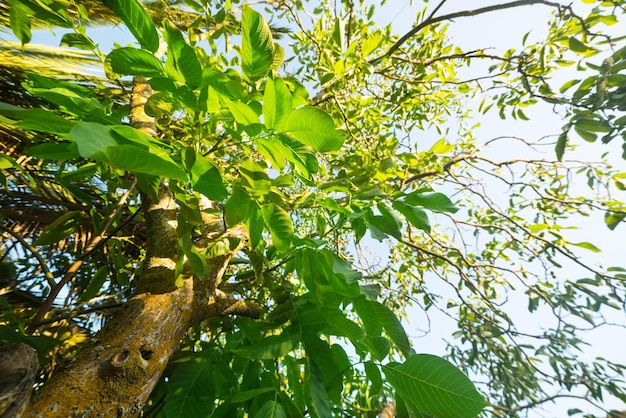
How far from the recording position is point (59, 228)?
141cm

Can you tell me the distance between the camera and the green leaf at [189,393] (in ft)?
2.54

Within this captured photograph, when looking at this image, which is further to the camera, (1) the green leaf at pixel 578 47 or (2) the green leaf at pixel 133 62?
(1) the green leaf at pixel 578 47

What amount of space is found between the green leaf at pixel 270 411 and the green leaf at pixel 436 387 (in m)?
0.27

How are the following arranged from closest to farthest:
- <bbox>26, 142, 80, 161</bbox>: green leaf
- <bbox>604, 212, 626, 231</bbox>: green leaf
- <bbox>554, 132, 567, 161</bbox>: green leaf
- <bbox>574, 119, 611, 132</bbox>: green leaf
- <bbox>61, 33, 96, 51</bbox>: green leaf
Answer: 1. <bbox>26, 142, 80, 161</bbox>: green leaf
2. <bbox>61, 33, 96, 51</bbox>: green leaf
3. <bbox>574, 119, 611, 132</bbox>: green leaf
4. <bbox>554, 132, 567, 161</bbox>: green leaf
5. <bbox>604, 212, 626, 231</bbox>: green leaf

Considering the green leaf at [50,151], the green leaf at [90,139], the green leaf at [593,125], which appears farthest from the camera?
the green leaf at [593,125]

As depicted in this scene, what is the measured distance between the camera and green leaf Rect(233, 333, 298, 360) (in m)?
0.75

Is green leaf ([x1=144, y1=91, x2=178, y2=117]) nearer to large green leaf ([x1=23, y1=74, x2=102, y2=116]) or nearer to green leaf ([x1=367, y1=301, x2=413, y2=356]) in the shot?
large green leaf ([x1=23, y1=74, x2=102, y2=116])

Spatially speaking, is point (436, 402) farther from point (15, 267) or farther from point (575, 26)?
point (15, 267)

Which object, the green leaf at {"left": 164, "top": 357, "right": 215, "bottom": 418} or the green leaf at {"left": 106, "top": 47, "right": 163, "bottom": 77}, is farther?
the green leaf at {"left": 164, "top": 357, "right": 215, "bottom": 418}

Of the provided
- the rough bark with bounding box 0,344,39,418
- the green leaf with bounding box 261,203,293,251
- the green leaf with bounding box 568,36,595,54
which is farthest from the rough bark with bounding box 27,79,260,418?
the green leaf with bounding box 568,36,595,54

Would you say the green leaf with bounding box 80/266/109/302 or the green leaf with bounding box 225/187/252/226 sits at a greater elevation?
the green leaf with bounding box 225/187/252/226

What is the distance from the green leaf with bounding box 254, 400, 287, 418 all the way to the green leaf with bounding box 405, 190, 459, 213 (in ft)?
2.06

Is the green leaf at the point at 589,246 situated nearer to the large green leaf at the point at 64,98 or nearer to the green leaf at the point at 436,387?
the green leaf at the point at 436,387

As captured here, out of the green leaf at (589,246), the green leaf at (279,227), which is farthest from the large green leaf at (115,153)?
the green leaf at (589,246)
